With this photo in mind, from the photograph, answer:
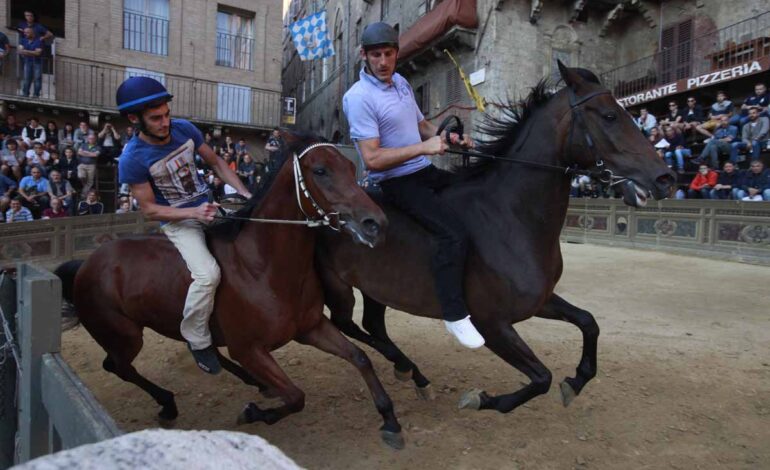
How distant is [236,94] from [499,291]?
19.5 metres

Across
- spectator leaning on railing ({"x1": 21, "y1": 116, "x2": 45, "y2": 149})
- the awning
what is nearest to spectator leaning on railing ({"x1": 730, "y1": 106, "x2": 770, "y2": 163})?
the awning

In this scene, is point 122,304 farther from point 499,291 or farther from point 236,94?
point 236,94

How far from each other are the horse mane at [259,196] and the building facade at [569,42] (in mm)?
13600

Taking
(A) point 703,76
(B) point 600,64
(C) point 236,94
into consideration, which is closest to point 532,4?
(B) point 600,64

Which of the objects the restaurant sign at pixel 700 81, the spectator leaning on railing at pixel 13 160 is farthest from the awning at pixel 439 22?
the spectator leaning on railing at pixel 13 160

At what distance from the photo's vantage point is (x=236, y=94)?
67.4 feet

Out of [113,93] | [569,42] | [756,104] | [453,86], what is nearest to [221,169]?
[756,104]

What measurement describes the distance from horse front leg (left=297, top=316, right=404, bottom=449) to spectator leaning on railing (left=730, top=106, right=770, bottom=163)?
12515 millimetres

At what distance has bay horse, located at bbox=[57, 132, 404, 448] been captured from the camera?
10.2ft

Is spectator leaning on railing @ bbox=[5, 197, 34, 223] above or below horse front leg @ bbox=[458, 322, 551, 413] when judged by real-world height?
above

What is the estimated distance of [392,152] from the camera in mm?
3254

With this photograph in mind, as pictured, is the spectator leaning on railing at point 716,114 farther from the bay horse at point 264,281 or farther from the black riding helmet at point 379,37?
the bay horse at point 264,281

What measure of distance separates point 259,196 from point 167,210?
0.59 m

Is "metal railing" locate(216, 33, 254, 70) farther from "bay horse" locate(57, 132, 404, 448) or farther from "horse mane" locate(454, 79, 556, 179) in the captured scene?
A: "horse mane" locate(454, 79, 556, 179)
